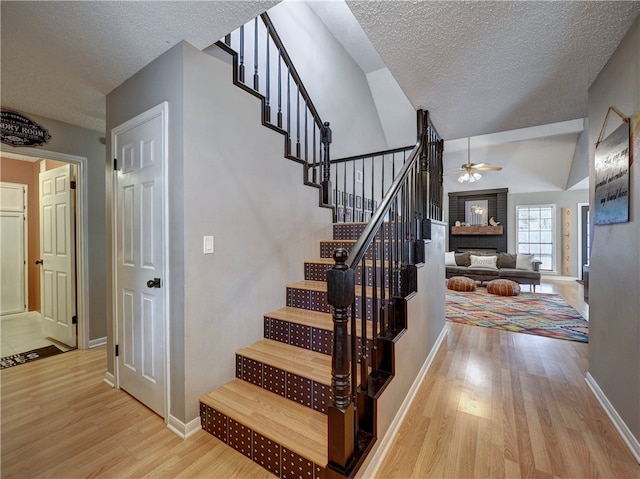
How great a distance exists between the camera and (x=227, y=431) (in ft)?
5.44

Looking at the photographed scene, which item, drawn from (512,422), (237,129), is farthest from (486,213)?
(237,129)

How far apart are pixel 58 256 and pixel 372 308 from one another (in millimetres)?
3743

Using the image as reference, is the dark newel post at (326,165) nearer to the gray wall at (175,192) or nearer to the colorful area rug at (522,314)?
the gray wall at (175,192)

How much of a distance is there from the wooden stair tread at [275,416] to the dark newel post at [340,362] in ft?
0.40

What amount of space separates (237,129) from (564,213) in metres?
9.36

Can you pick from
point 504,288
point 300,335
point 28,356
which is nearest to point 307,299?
point 300,335

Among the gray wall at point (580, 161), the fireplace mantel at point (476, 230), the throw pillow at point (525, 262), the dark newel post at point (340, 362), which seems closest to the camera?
the dark newel post at point (340, 362)

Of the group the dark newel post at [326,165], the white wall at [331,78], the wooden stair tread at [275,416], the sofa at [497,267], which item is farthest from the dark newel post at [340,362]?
the sofa at [497,267]

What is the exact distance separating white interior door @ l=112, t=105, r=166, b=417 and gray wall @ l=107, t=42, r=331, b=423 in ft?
0.40

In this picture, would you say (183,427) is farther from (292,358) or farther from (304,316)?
(304,316)

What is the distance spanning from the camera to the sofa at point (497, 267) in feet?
20.6

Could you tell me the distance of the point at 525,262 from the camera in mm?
6574

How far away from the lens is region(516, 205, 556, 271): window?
807 centimetres

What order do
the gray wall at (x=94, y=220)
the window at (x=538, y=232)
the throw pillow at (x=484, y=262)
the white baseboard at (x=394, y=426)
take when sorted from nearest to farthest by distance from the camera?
the white baseboard at (x=394, y=426) < the gray wall at (x=94, y=220) < the throw pillow at (x=484, y=262) < the window at (x=538, y=232)
